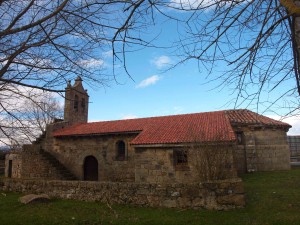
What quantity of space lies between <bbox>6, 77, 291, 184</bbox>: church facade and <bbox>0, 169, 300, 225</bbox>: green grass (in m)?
4.22

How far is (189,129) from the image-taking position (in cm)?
1522

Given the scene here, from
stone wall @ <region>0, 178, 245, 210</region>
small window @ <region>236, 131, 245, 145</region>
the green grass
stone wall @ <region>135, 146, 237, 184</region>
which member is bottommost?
the green grass

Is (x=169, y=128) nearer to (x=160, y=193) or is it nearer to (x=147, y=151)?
(x=147, y=151)

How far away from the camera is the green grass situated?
7.26m

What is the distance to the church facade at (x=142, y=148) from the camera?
46.0 feet

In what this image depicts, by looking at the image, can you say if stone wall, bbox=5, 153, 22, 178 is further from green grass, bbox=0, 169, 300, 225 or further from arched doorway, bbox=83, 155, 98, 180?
green grass, bbox=0, 169, 300, 225

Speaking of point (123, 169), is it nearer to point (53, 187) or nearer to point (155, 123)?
point (155, 123)

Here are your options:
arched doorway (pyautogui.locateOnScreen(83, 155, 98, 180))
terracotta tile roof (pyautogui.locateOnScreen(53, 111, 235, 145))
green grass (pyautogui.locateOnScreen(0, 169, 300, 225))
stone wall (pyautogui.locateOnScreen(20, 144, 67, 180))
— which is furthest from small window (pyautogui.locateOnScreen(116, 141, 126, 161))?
green grass (pyautogui.locateOnScreen(0, 169, 300, 225))

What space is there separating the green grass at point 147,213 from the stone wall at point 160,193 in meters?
0.27

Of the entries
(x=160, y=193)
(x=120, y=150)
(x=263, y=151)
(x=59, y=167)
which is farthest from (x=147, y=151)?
(x=263, y=151)

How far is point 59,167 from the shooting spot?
1894 centimetres

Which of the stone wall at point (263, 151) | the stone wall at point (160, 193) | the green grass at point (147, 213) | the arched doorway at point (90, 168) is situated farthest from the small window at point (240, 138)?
the stone wall at point (160, 193)

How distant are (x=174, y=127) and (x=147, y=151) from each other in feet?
8.81

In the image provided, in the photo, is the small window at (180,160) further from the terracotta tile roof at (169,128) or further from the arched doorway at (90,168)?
the arched doorway at (90,168)
